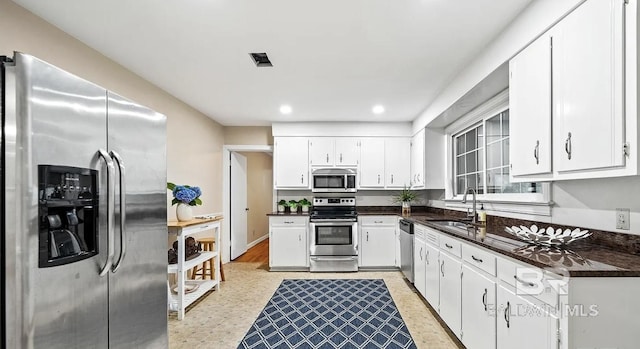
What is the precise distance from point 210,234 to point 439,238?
3326 millimetres

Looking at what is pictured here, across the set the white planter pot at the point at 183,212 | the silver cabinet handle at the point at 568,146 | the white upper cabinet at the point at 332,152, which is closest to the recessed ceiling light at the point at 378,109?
the white upper cabinet at the point at 332,152

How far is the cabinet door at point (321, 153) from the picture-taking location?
525 centimetres

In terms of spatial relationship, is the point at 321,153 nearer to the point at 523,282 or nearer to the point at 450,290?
the point at 450,290

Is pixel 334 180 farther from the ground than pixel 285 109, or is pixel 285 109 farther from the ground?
pixel 285 109

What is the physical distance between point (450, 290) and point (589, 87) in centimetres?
178

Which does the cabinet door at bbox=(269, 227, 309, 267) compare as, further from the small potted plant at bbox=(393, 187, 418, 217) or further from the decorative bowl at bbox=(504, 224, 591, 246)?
the decorative bowl at bbox=(504, 224, 591, 246)

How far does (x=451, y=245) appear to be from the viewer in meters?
2.66

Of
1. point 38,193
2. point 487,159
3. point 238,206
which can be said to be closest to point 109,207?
point 38,193

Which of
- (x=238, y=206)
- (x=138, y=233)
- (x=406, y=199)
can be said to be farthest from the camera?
(x=238, y=206)

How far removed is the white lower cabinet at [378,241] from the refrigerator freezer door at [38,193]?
3.80 meters

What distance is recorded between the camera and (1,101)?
3.78ft

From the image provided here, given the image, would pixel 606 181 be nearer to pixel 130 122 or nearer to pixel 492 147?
pixel 492 147

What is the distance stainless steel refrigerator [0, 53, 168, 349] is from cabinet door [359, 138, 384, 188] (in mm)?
3729

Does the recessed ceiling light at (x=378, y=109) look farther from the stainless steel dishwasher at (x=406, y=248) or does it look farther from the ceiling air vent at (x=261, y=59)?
the ceiling air vent at (x=261, y=59)
